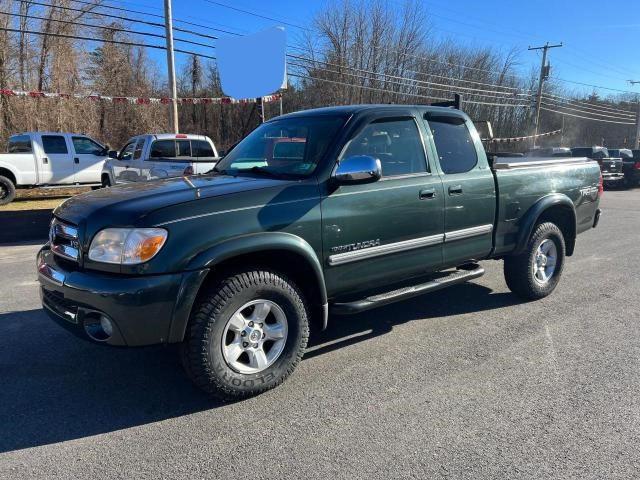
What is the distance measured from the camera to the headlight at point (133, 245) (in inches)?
112

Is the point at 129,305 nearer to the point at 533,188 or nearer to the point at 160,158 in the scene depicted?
the point at 533,188

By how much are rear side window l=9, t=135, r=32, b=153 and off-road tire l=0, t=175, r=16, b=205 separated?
4.38 feet

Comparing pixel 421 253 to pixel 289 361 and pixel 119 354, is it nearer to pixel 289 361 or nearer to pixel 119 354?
pixel 289 361

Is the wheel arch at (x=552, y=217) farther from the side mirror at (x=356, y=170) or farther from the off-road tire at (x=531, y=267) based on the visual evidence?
the side mirror at (x=356, y=170)

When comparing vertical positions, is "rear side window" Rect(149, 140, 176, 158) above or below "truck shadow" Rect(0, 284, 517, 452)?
above

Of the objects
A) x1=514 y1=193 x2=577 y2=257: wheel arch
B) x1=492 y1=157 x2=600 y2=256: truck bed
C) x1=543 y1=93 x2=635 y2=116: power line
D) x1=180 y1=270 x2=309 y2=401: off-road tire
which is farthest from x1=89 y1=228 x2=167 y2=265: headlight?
x1=543 y1=93 x2=635 y2=116: power line

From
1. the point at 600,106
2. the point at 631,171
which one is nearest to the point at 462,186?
the point at 631,171

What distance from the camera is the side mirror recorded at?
3.44m

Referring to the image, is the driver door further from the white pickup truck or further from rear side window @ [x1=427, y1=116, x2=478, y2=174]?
the white pickup truck

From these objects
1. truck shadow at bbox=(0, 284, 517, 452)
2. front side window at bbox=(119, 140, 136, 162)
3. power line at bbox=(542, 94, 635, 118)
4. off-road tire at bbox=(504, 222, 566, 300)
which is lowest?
truck shadow at bbox=(0, 284, 517, 452)

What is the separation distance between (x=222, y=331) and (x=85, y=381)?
123 centimetres

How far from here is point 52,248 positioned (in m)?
3.41

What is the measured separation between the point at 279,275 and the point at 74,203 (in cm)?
150

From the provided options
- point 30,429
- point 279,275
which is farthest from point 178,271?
point 30,429
